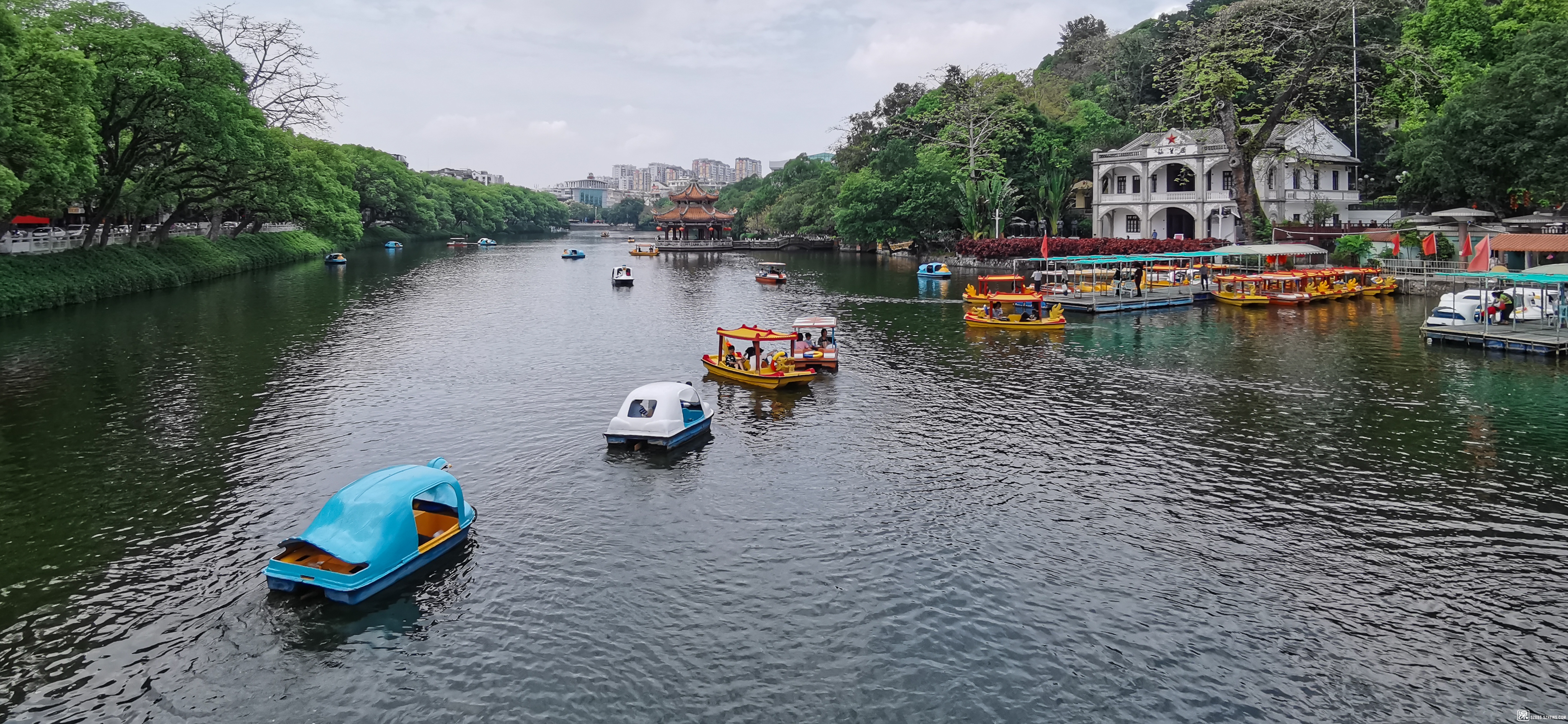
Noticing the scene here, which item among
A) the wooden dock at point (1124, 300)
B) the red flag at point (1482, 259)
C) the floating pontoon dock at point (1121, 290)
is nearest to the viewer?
the red flag at point (1482, 259)

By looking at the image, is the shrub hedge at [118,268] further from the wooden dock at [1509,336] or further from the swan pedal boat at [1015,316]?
the wooden dock at [1509,336]

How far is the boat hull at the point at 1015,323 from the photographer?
45.8 meters

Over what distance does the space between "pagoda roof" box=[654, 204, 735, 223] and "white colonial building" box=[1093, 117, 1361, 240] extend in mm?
67113

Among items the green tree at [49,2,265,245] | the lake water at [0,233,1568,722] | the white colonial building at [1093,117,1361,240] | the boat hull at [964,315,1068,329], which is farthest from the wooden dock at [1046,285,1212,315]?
the green tree at [49,2,265,245]

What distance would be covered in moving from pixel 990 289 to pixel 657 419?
46.1m

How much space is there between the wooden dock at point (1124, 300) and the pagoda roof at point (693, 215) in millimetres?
90045

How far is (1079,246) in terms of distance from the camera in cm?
7950

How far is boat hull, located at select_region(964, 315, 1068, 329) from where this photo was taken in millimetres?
45812

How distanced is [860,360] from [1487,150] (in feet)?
150

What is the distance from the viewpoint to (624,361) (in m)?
38.6

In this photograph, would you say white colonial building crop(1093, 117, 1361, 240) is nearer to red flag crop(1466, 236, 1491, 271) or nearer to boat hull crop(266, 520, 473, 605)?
red flag crop(1466, 236, 1491, 271)

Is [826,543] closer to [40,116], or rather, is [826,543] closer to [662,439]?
[662,439]

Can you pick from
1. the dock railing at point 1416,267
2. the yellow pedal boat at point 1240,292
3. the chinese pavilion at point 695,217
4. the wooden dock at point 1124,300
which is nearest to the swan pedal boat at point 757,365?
the wooden dock at point 1124,300

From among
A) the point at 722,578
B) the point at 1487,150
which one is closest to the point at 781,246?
the point at 1487,150
